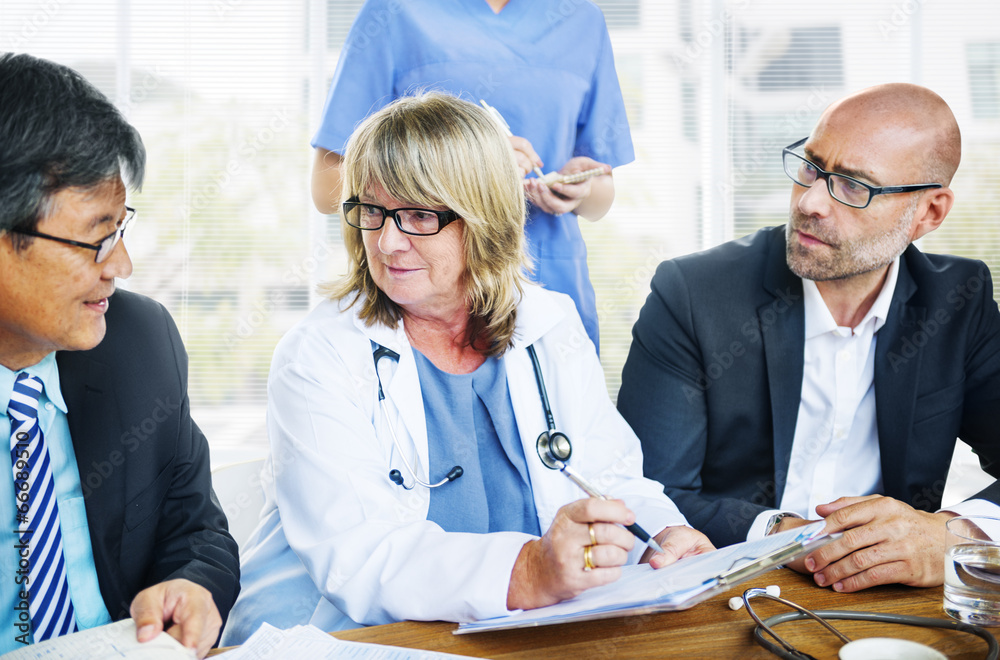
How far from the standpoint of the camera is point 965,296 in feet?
6.22

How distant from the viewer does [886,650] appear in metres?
1.01

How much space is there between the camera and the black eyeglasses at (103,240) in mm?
1128

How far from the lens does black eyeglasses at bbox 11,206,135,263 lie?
1128mm

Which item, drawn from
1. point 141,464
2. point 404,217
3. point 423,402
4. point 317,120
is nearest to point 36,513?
point 141,464

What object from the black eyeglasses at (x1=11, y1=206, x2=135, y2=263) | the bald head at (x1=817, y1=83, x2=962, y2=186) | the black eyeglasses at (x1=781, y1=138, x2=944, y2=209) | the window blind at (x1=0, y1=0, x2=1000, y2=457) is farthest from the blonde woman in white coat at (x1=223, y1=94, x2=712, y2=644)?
the window blind at (x1=0, y1=0, x2=1000, y2=457)

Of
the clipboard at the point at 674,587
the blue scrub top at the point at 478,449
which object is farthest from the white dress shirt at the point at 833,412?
the clipboard at the point at 674,587

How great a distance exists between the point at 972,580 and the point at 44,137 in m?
1.41

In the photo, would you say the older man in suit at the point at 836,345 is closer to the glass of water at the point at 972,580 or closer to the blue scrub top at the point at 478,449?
the blue scrub top at the point at 478,449

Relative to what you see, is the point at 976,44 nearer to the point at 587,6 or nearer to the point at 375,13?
the point at 587,6

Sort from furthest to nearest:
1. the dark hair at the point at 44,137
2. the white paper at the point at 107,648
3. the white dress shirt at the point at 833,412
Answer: the white dress shirt at the point at 833,412, the dark hair at the point at 44,137, the white paper at the point at 107,648

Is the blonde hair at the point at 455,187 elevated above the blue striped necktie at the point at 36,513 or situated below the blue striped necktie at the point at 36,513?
above

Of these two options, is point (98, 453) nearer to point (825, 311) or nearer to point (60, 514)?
point (60, 514)

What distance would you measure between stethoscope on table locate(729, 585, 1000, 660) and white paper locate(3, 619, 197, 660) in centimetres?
72

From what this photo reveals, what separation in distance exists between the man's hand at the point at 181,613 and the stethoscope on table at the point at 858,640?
0.72m
